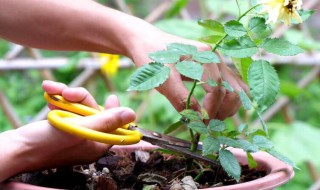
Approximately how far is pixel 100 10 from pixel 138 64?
0.31ft

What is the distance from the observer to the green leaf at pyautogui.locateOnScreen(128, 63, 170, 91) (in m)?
0.62

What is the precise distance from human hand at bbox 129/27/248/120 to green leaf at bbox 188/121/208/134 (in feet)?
0.12

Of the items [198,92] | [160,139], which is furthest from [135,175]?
[198,92]

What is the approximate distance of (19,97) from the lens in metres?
3.07

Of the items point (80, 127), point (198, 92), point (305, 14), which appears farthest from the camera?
point (198, 92)

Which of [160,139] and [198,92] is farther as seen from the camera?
[198,92]

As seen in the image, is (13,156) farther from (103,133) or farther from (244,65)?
(244,65)

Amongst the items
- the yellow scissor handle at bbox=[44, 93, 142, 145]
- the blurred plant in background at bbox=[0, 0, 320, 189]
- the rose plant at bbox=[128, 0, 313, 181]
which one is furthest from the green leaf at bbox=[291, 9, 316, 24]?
the blurred plant in background at bbox=[0, 0, 320, 189]

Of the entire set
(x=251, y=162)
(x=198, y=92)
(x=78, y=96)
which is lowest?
(x=198, y=92)

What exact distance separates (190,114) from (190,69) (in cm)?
7

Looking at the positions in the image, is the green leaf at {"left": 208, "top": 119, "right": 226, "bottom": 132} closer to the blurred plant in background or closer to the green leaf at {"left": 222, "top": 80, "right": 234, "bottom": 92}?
the green leaf at {"left": 222, "top": 80, "right": 234, "bottom": 92}

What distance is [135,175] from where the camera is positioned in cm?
71

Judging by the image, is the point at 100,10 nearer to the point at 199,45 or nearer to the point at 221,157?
the point at 199,45

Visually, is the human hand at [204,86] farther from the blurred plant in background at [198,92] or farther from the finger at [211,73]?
the blurred plant in background at [198,92]
